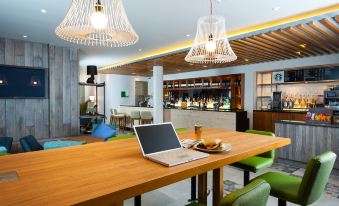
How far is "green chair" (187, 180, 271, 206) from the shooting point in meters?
0.98

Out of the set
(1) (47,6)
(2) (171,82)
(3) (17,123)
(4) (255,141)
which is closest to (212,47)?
(4) (255,141)

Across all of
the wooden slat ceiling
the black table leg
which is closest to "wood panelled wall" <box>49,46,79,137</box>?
the wooden slat ceiling

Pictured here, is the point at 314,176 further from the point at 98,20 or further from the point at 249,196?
the point at 98,20

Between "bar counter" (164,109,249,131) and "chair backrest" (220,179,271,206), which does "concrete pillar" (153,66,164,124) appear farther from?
"chair backrest" (220,179,271,206)

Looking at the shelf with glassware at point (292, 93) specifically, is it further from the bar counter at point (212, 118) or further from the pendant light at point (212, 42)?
the pendant light at point (212, 42)

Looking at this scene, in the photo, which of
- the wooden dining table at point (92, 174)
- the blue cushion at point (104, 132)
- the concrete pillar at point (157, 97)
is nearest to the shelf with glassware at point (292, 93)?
the concrete pillar at point (157, 97)

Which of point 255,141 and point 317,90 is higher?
point 317,90

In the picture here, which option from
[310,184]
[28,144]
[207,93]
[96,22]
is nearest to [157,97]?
[207,93]

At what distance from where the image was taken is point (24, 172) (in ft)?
4.23

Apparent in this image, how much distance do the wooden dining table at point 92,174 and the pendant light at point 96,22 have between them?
1050mm

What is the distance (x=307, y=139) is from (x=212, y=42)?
10.3ft

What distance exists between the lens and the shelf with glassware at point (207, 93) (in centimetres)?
864

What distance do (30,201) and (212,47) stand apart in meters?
2.37

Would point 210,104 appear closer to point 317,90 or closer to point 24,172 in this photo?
point 317,90
